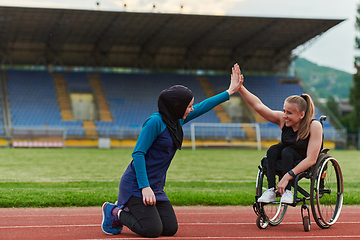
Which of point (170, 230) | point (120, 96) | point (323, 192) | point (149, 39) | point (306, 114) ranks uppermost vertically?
point (149, 39)

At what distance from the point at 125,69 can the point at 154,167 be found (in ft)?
111

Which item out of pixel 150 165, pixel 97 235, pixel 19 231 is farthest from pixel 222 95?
pixel 19 231

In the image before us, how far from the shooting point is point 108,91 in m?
34.6

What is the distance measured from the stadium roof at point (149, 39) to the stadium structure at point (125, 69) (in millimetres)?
77

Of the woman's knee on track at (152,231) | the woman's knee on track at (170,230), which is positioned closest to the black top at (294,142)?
the woman's knee on track at (170,230)

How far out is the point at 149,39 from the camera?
34312mm

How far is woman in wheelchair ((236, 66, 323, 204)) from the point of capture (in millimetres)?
4547

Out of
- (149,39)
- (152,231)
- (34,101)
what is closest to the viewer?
(152,231)

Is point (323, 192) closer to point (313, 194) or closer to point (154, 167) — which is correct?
point (313, 194)

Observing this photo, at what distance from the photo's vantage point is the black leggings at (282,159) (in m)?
4.60

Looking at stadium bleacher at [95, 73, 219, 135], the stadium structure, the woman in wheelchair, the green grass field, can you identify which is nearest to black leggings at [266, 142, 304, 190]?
the woman in wheelchair

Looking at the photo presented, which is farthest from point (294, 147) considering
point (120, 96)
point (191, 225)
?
point (120, 96)

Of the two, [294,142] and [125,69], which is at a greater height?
[125,69]

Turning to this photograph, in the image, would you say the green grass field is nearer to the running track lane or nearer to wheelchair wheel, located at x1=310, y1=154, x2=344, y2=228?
the running track lane
